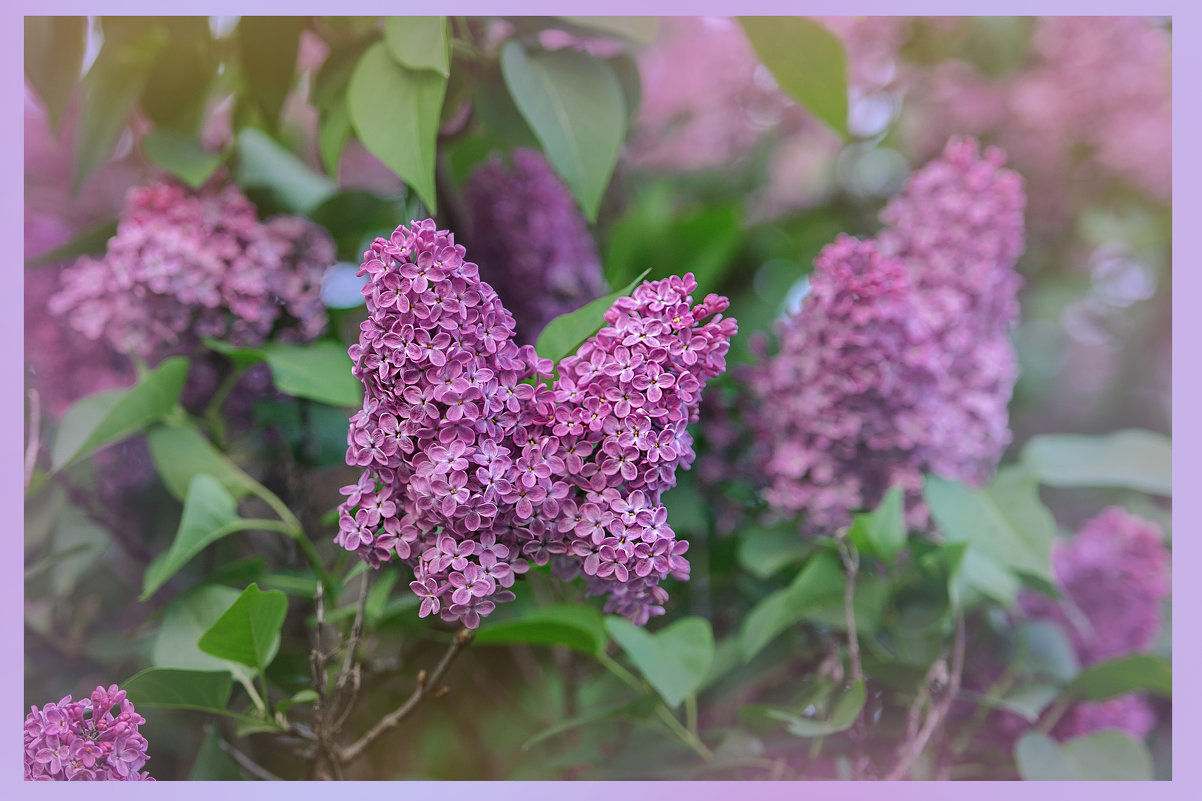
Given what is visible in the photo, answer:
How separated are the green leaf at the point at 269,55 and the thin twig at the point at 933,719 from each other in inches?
24.8

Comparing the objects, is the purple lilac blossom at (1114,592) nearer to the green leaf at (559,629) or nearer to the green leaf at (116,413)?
the green leaf at (559,629)

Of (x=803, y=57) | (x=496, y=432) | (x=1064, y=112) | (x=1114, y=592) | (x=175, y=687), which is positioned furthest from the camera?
(x=1064, y=112)

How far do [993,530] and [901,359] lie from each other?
15 cm

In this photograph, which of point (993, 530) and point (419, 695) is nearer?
point (419, 695)

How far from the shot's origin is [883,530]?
553mm

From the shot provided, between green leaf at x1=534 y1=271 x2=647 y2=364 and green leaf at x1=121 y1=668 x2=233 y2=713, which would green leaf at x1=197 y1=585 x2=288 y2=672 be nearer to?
green leaf at x1=121 y1=668 x2=233 y2=713

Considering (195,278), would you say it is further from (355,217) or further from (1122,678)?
(1122,678)

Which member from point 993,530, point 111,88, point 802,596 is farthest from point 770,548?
point 111,88

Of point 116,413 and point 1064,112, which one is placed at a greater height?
point 1064,112

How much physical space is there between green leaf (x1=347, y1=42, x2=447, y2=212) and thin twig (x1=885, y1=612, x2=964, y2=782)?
1.54 ft

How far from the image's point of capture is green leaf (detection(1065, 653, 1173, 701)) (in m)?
0.60

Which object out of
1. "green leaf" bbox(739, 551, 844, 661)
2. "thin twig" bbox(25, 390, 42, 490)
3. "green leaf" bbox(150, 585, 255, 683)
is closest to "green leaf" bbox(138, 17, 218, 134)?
"thin twig" bbox(25, 390, 42, 490)

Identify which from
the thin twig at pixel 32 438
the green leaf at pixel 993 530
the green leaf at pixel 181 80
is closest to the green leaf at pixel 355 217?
the green leaf at pixel 181 80

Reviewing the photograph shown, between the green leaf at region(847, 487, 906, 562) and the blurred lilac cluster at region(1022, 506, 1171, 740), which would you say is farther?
the blurred lilac cluster at region(1022, 506, 1171, 740)
